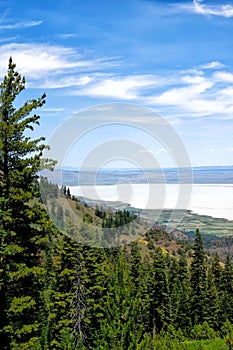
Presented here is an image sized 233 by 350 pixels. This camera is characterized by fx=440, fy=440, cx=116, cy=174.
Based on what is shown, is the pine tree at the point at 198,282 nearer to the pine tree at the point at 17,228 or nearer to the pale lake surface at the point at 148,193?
the pale lake surface at the point at 148,193

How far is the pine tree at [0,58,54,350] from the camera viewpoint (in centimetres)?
1655

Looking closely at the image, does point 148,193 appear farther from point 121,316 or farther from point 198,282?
point 198,282

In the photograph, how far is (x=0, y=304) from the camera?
647 inches

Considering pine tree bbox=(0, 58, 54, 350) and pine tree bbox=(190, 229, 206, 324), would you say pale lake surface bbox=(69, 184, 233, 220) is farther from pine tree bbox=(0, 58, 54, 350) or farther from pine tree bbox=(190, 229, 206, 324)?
pine tree bbox=(190, 229, 206, 324)

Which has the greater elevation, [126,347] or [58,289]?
[126,347]

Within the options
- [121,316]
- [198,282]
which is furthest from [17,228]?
[198,282]

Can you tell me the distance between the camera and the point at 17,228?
57.0 ft

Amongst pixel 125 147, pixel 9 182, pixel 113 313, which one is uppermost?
pixel 125 147

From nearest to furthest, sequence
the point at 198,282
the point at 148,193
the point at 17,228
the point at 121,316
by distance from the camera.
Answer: the point at 121,316 → the point at 17,228 → the point at 148,193 → the point at 198,282

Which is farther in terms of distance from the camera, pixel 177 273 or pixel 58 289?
pixel 177 273

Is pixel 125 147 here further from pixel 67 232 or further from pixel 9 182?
pixel 67 232

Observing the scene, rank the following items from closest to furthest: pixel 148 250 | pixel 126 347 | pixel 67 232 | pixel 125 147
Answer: pixel 126 347 → pixel 125 147 → pixel 67 232 → pixel 148 250

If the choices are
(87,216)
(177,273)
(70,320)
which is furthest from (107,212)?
(177,273)

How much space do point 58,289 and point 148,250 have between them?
134730 millimetres
